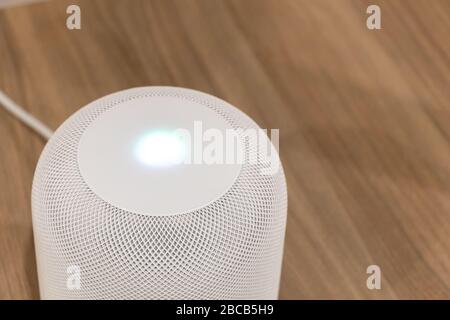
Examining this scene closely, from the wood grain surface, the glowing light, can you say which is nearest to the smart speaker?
the glowing light

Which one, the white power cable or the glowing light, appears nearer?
the glowing light

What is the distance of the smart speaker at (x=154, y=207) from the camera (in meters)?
0.77

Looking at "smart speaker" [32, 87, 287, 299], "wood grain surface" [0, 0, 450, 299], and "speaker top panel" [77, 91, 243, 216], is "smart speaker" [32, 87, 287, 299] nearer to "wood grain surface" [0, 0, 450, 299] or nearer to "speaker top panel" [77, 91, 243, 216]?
"speaker top panel" [77, 91, 243, 216]

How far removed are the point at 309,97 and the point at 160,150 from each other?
1.58 ft

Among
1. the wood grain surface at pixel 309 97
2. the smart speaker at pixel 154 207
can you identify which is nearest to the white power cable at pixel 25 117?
the wood grain surface at pixel 309 97

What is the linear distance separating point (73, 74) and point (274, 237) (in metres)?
0.55

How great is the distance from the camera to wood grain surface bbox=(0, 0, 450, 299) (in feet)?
3.53

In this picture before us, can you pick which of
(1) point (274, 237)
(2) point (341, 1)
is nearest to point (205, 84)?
(2) point (341, 1)

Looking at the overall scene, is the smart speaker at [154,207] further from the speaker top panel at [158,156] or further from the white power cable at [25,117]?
the white power cable at [25,117]

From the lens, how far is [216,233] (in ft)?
2.55

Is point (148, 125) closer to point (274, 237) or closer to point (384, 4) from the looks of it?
point (274, 237)

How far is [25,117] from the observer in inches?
45.8

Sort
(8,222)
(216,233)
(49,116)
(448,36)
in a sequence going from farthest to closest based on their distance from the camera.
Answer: (448,36) → (49,116) → (8,222) → (216,233)

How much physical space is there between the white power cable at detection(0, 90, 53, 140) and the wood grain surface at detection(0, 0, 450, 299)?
0.02 metres
